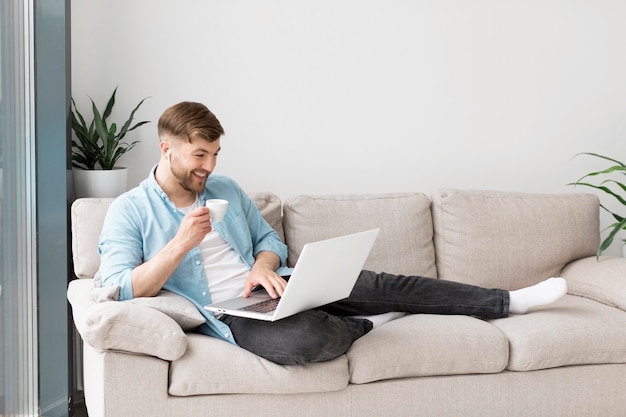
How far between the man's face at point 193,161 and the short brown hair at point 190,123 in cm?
2

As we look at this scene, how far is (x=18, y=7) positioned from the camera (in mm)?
2811

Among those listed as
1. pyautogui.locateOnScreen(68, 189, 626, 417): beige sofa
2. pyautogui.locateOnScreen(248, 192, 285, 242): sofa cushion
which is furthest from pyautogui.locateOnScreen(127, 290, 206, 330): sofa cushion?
pyautogui.locateOnScreen(248, 192, 285, 242): sofa cushion

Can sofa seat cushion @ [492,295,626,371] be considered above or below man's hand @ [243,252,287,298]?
below

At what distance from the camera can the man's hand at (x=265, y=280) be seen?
271 cm

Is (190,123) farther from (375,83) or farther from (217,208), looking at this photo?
(375,83)

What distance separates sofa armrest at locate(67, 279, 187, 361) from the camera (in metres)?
2.39

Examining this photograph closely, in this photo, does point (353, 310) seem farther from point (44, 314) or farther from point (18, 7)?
point (18, 7)

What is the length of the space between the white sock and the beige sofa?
5 cm

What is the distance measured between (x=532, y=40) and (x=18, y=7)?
2.35 metres

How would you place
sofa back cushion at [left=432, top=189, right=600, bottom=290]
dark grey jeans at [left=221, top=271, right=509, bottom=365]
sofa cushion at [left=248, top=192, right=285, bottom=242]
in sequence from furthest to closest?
sofa back cushion at [left=432, top=189, right=600, bottom=290] < sofa cushion at [left=248, top=192, right=285, bottom=242] < dark grey jeans at [left=221, top=271, right=509, bottom=365]

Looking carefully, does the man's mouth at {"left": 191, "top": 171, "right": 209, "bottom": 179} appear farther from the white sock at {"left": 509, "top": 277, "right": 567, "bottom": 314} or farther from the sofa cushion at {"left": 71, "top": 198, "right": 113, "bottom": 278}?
the white sock at {"left": 509, "top": 277, "right": 567, "bottom": 314}

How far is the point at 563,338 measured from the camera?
285cm

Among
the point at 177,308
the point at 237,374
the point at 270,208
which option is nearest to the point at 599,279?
the point at 270,208

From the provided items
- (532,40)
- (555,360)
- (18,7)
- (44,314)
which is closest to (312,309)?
(555,360)
